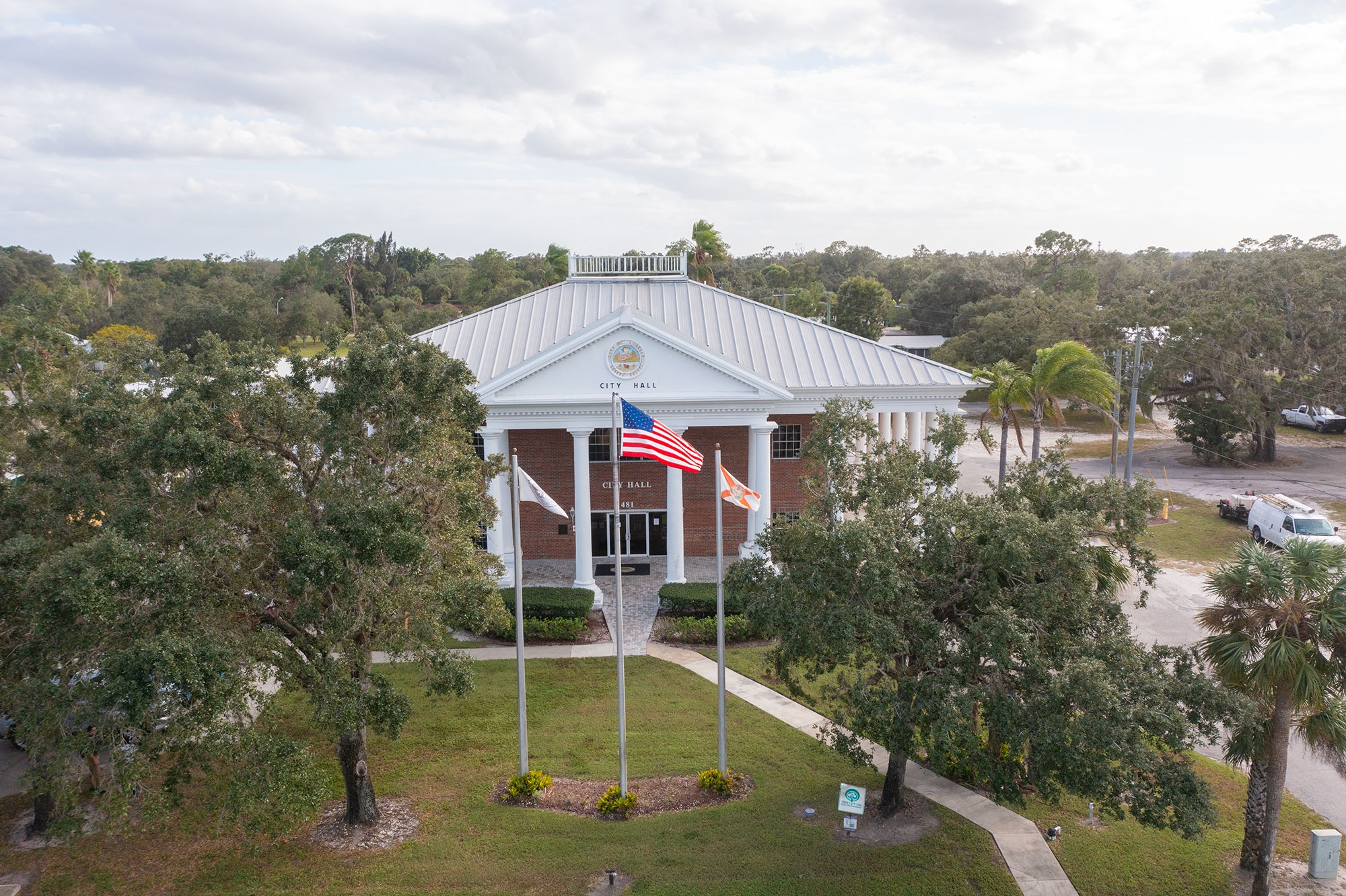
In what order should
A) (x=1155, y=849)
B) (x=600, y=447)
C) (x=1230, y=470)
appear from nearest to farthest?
(x=1155, y=849) → (x=600, y=447) → (x=1230, y=470)

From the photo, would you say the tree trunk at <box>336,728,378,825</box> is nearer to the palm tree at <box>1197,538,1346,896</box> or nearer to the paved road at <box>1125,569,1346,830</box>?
the palm tree at <box>1197,538,1346,896</box>

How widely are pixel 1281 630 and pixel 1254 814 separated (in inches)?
156

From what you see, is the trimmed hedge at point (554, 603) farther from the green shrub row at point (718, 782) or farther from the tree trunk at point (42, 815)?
the tree trunk at point (42, 815)

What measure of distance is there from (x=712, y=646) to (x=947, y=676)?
1278 cm

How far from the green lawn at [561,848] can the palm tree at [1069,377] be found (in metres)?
17.2

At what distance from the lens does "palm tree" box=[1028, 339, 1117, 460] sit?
31000mm

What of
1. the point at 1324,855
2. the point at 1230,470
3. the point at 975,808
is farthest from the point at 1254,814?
the point at 1230,470

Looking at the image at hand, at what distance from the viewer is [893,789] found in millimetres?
17281

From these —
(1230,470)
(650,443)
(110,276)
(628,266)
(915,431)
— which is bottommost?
(1230,470)

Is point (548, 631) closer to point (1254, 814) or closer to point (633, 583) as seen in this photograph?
point (633, 583)

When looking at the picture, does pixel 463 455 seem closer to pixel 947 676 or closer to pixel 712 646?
pixel 947 676

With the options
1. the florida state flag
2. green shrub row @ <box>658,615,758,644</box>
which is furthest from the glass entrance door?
the florida state flag

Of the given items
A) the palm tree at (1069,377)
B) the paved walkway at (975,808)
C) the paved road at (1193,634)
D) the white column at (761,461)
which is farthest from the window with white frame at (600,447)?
the paved road at (1193,634)

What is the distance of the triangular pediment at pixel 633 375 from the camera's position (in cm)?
2836
